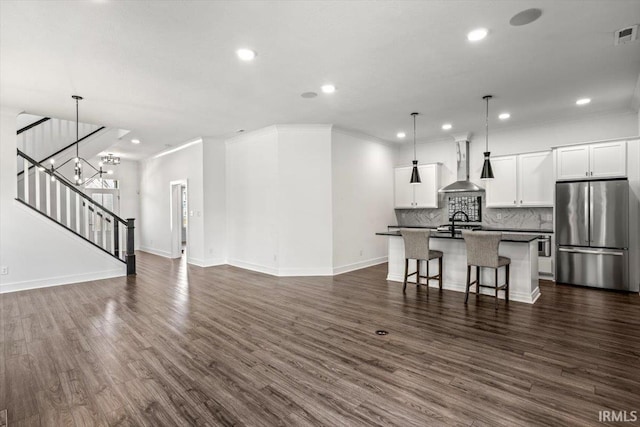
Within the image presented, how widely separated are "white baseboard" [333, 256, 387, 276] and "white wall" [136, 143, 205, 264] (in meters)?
3.30

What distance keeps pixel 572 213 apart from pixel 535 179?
1.08 m

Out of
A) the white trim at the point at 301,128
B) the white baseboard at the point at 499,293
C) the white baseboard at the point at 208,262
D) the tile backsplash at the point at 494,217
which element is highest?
the white trim at the point at 301,128

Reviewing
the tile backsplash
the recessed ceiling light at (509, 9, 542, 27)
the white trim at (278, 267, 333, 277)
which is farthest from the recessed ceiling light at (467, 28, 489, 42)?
the tile backsplash

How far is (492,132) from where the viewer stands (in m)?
7.01

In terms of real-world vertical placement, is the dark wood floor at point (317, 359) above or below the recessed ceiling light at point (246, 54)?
below

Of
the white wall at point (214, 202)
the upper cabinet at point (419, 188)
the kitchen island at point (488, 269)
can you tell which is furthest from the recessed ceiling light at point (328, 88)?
the white wall at point (214, 202)

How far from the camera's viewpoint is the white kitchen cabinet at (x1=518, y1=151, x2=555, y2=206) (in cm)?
618

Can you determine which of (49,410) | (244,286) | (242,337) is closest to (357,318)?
(242,337)

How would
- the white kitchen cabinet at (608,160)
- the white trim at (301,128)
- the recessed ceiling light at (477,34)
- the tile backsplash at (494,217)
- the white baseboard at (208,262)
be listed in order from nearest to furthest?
the recessed ceiling light at (477,34) → the white kitchen cabinet at (608,160) → the white trim at (301,128) → the tile backsplash at (494,217) → the white baseboard at (208,262)

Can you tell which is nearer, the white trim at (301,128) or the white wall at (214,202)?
the white trim at (301,128)

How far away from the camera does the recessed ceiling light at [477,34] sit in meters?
3.04

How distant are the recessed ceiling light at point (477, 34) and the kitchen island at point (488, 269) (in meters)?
2.71

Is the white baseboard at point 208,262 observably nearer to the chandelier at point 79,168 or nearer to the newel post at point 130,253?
the newel post at point 130,253

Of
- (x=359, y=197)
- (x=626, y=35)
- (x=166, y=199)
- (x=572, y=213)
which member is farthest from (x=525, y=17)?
(x=166, y=199)
